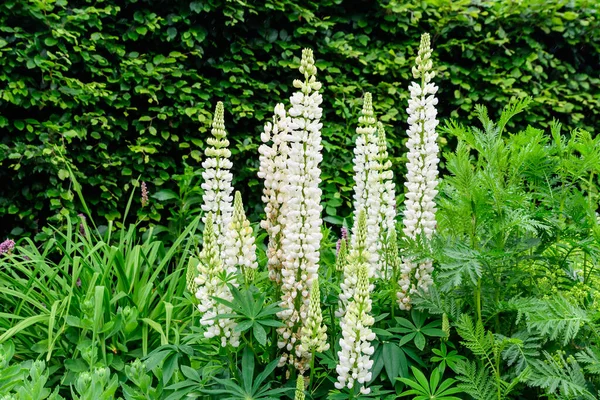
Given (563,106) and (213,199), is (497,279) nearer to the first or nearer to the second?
(213,199)

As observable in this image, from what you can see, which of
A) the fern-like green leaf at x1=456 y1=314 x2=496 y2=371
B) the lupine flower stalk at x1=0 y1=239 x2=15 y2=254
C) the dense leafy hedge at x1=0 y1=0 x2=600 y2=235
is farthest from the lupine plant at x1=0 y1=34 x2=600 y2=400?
the dense leafy hedge at x1=0 y1=0 x2=600 y2=235

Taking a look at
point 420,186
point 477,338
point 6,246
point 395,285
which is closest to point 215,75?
point 6,246

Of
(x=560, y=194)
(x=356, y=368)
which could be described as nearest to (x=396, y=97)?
(x=560, y=194)

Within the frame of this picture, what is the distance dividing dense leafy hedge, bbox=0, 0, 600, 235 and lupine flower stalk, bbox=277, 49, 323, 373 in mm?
2770

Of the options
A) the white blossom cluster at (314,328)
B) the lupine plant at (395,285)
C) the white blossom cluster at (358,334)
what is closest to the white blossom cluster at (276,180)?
the lupine plant at (395,285)

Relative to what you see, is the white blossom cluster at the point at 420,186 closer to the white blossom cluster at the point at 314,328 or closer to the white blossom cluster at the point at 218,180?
the white blossom cluster at the point at 314,328

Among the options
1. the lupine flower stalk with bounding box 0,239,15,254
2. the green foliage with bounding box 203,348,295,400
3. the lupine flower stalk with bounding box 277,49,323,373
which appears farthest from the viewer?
the lupine flower stalk with bounding box 0,239,15,254

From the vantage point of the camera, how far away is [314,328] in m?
2.12

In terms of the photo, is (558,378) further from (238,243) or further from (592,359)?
(238,243)

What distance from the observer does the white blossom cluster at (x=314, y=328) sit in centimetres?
209

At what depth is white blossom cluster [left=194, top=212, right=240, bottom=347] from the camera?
2.21 metres

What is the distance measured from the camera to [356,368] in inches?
81.4

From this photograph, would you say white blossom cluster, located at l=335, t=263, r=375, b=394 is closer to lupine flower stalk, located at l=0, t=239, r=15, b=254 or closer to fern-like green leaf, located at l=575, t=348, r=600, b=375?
fern-like green leaf, located at l=575, t=348, r=600, b=375

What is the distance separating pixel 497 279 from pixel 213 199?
118 centimetres
